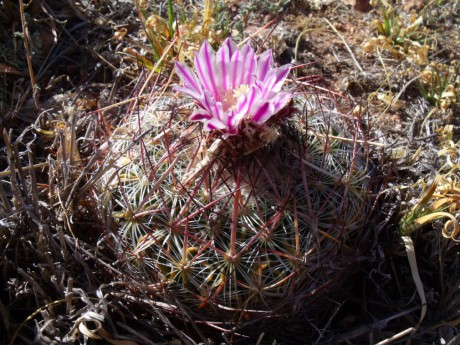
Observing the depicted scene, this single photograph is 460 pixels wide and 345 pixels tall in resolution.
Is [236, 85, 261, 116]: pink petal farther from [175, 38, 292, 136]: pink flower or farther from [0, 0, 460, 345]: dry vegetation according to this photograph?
[0, 0, 460, 345]: dry vegetation

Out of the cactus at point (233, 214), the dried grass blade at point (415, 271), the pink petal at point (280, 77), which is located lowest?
the dried grass blade at point (415, 271)

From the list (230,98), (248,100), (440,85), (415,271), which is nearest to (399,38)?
(440,85)

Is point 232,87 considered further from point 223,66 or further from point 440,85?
point 440,85

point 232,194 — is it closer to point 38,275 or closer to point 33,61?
point 38,275

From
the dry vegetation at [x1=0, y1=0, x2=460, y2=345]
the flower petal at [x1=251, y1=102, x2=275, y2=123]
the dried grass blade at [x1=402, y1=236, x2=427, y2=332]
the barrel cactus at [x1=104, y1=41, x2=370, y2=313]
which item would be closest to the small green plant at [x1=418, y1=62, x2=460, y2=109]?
the dry vegetation at [x1=0, y1=0, x2=460, y2=345]

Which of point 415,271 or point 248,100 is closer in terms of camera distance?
point 248,100

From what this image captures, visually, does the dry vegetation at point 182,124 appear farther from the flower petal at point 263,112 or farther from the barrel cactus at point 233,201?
the flower petal at point 263,112

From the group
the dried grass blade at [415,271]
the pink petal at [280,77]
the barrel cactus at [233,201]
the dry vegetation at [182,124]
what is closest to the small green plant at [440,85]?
the dry vegetation at [182,124]
